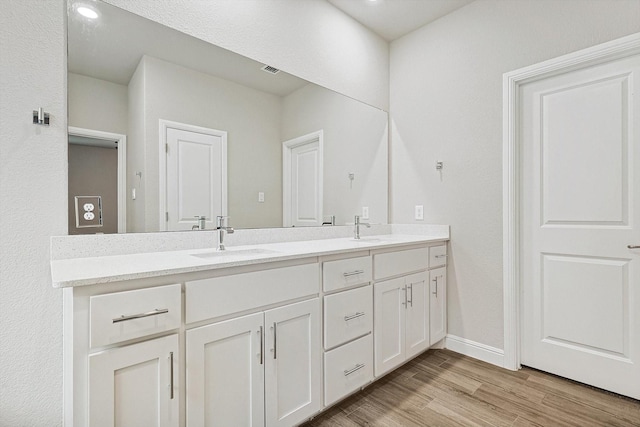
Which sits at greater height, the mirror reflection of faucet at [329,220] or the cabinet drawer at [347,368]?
the mirror reflection of faucet at [329,220]

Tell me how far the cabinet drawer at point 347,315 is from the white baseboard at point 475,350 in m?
1.06

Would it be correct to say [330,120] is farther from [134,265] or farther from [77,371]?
[77,371]

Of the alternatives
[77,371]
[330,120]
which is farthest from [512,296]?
[77,371]

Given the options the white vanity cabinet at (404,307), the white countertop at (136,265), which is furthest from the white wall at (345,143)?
the white countertop at (136,265)

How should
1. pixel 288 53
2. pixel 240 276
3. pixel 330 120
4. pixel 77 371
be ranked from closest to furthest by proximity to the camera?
pixel 77 371 < pixel 240 276 < pixel 288 53 < pixel 330 120

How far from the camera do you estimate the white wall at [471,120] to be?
2.09 m

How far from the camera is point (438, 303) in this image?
2.42 metres

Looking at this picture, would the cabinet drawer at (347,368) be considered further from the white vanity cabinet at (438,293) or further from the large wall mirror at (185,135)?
the large wall mirror at (185,135)

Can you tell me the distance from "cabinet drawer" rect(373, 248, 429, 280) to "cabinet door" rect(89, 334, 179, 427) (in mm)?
1186

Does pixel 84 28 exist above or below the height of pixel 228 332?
above

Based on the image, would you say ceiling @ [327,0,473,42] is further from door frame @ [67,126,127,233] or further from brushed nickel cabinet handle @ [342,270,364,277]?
brushed nickel cabinet handle @ [342,270,364,277]

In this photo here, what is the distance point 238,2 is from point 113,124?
1041 millimetres

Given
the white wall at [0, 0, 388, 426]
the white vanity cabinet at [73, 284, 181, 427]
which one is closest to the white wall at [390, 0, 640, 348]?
the white vanity cabinet at [73, 284, 181, 427]

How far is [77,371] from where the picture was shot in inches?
37.4
